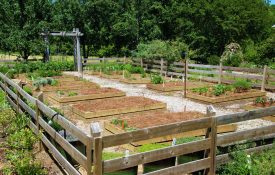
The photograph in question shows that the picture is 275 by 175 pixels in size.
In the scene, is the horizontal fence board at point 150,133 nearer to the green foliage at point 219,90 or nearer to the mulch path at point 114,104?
the mulch path at point 114,104

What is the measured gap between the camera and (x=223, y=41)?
33.2m

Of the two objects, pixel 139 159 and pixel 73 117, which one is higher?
pixel 139 159

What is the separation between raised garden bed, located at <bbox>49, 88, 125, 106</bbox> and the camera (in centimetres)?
1383

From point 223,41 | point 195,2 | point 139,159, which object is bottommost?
point 139,159

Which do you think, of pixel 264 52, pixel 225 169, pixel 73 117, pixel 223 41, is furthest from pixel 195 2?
pixel 225 169

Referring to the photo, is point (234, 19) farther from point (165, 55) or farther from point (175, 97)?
point (175, 97)

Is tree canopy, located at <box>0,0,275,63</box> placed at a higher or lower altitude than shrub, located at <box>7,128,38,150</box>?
higher

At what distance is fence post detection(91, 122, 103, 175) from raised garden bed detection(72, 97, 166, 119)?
712 cm

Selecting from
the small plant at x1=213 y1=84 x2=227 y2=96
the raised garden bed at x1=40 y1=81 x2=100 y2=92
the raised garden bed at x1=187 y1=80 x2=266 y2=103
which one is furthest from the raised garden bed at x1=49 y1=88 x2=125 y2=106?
the small plant at x1=213 y1=84 x2=227 y2=96

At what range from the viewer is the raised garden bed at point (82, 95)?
13828 millimetres

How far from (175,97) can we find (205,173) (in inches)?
401

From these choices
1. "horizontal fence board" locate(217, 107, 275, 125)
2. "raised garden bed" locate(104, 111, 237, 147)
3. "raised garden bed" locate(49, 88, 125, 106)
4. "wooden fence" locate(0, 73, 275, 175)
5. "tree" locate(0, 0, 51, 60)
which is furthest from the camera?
"tree" locate(0, 0, 51, 60)

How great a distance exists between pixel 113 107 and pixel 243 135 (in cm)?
687

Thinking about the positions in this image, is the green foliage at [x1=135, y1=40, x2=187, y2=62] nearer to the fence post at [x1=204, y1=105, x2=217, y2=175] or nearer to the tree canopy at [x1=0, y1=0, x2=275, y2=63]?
the tree canopy at [x1=0, y1=0, x2=275, y2=63]
